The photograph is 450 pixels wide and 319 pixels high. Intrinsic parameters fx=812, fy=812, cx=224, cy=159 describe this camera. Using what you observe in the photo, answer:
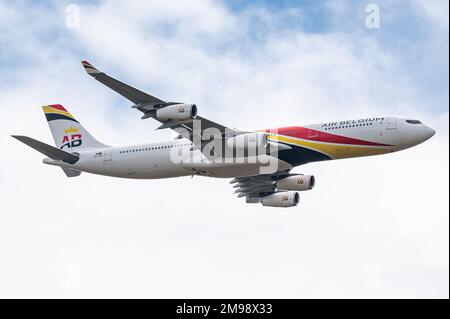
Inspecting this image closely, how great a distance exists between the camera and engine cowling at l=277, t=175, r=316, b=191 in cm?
6322

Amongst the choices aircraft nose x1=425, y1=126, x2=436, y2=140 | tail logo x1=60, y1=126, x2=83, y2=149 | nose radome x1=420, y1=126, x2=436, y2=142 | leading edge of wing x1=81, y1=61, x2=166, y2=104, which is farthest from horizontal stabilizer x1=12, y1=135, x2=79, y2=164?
aircraft nose x1=425, y1=126, x2=436, y2=140

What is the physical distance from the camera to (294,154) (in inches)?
2333

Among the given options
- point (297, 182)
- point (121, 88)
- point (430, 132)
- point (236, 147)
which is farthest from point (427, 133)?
point (121, 88)

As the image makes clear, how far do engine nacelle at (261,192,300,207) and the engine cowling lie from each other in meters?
1.59

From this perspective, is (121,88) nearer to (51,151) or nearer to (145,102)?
(145,102)

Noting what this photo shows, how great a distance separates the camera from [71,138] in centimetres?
7038

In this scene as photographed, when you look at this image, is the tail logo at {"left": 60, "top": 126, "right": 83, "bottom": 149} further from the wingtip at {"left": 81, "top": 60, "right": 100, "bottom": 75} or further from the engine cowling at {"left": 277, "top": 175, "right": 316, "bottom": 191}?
the engine cowling at {"left": 277, "top": 175, "right": 316, "bottom": 191}

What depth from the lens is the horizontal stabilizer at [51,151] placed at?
61688mm

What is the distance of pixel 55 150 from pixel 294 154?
1951 centimetres

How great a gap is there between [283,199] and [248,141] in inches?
375

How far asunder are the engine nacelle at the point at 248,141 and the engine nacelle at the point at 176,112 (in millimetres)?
4258
